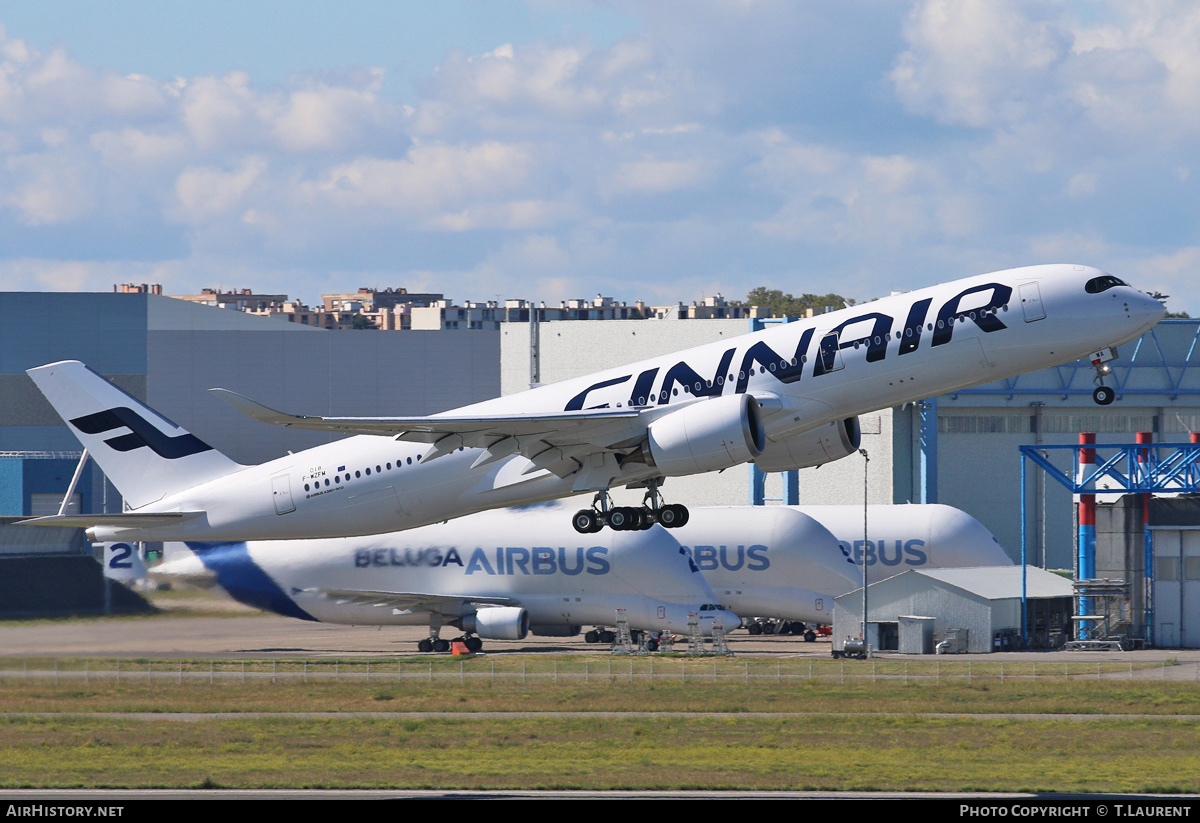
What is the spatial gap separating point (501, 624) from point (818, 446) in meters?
33.9

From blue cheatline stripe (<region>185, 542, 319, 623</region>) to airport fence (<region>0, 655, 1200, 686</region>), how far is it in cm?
271

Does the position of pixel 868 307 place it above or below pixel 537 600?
above

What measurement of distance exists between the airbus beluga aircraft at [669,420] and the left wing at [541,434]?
2.3 inches

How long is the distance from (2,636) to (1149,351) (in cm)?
8381

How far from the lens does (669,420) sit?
4097 centimetres

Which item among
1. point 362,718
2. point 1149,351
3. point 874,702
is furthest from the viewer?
point 1149,351

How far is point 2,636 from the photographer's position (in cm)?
5181

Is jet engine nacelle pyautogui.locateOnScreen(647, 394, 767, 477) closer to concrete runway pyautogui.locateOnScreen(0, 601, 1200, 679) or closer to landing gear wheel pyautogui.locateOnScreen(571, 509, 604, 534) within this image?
landing gear wheel pyautogui.locateOnScreen(571, 509, 604, 534)

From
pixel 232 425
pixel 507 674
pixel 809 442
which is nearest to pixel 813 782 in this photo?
pixel 809 442

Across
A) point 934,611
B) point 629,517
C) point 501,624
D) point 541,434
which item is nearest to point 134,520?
point 541,434

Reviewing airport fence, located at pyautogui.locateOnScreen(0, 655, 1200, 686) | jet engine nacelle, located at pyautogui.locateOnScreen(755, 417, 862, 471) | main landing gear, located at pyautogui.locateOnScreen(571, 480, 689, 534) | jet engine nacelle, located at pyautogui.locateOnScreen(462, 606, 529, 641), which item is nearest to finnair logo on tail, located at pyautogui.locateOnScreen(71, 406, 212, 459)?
airport fence, located at pyautogui.locateOnScreen(0, 655, 1200, 686)

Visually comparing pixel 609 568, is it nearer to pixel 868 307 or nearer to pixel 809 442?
pixel 809 442

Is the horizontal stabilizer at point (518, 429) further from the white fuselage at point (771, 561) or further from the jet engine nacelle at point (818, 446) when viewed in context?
the white fuselage at point (771, 561)

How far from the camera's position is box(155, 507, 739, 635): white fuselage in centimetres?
7375
